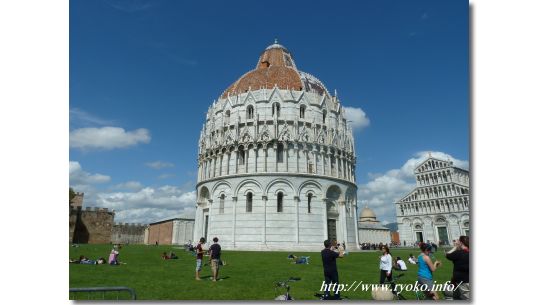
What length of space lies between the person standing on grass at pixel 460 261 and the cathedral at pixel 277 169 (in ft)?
55.4

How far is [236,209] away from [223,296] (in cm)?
1685

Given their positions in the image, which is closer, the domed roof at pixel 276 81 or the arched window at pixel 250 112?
the arched window at pixel 250 112

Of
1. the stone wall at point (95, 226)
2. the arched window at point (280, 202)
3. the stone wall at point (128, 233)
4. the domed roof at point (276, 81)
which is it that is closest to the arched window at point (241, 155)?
the arched window at point (280, 202)

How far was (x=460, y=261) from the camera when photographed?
6.29 metres

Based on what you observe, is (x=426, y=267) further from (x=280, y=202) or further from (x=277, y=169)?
(x=277, y=169)

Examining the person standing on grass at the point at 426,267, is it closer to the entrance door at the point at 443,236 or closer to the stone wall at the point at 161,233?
the entrance door at the point at 443,236

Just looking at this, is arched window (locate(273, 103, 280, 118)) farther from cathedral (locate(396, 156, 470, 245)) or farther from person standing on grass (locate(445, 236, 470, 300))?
person standing on grass (locate(445, 236, 470, 300))

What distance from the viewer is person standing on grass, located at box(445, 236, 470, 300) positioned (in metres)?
6.25

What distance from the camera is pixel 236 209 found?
24594mm

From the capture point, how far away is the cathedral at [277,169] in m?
23.9

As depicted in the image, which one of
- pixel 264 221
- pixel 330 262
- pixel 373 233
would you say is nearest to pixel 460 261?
pixel 330 262

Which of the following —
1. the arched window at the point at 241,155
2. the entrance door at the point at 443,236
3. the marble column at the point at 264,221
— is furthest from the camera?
the arched window at the point at 241,155
